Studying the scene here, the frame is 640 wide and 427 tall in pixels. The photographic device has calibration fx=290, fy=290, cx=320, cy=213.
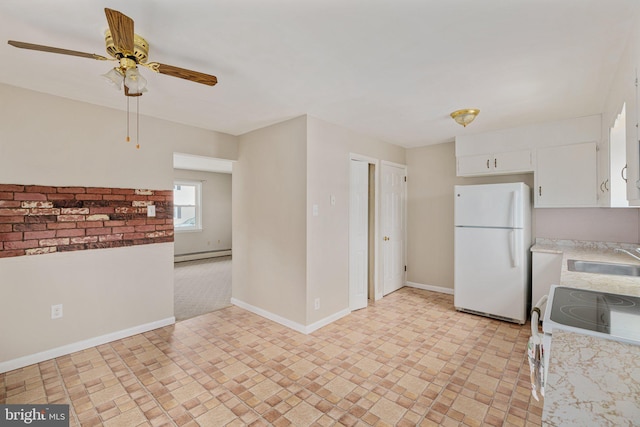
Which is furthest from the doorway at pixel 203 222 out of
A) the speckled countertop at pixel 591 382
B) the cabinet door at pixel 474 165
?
the speckled countertop at pixel 591 382

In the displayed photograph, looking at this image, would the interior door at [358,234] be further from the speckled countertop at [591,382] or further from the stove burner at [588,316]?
the speckled countertop at [591,382]

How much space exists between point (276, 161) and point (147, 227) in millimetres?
1652

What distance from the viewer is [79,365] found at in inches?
101

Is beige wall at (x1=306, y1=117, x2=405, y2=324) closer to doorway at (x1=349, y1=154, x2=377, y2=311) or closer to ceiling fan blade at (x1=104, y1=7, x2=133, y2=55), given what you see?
doorway at (x1=349, y1=154, x2=377, y2=311)

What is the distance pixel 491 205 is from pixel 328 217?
1997 mm

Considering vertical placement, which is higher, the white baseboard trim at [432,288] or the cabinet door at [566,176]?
the cabinet door at [566,176]

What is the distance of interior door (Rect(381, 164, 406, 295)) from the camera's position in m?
4.45

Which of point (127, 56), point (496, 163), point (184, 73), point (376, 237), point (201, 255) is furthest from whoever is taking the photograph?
point (201, 255)

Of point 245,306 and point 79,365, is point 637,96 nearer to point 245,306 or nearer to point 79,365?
point 245,306

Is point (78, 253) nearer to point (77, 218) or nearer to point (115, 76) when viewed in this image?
point (77, 218)

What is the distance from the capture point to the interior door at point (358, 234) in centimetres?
385

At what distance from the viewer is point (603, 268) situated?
2.51 meters

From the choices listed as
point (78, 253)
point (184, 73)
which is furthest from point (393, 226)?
point (78, 253)

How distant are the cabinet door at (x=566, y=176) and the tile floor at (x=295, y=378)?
158 cm
